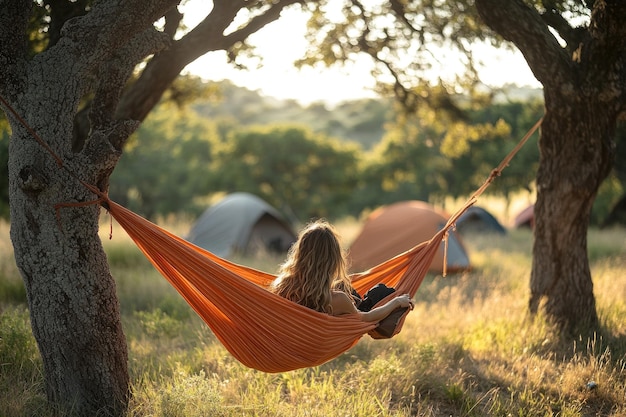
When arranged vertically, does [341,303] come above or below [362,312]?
above

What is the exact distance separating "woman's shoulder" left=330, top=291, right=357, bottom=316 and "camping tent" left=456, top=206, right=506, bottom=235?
33.8 ft

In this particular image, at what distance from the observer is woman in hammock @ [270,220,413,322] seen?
10.3ft

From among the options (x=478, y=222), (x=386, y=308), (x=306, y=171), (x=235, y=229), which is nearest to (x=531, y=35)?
(x=386, y=308)

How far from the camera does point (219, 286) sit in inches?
120

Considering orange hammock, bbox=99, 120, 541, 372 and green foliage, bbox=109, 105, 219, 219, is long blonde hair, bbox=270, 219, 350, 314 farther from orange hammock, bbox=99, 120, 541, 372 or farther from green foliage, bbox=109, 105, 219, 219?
green foliage, bbox=109, 105, 219, 219

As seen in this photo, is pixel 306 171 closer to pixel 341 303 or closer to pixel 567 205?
pixel 567 205

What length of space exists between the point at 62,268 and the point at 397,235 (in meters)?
6.62

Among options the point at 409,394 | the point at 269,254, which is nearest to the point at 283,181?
the point at 269,254

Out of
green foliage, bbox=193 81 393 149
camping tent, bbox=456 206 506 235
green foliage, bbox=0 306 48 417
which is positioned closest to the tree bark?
green foliage, bbox=0 306 48 417

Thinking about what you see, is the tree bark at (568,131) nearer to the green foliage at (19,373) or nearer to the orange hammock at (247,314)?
the orange hammock at (247,314)

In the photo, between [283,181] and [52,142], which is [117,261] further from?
[283,181]

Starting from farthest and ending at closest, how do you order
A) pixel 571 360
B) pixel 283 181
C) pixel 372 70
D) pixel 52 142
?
pixel 283 181 < pixel 372 70 < pixel 571 360 < pixel 52 142

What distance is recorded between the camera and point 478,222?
1430cm

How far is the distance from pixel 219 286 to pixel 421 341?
2.04 m
